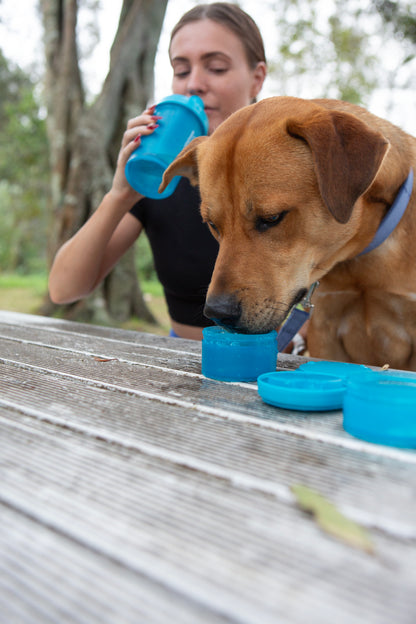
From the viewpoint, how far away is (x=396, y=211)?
85.7 inches

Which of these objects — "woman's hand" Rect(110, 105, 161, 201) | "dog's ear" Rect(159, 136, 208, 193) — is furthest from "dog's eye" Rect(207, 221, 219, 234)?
"woman's hand" Rect(110, 105, 161, 201)

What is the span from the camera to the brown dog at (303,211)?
182 cm

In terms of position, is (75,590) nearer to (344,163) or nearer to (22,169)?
(344,163)

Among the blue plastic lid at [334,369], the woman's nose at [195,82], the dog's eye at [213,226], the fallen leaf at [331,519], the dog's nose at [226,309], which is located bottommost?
the blue plastic lid at [334,369]

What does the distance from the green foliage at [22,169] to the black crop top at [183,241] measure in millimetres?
8182

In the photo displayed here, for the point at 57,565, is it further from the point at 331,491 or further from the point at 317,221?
the point at 317,221

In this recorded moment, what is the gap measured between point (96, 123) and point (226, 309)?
17.1 feet

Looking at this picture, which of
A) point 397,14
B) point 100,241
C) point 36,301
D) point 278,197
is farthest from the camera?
point 36,301

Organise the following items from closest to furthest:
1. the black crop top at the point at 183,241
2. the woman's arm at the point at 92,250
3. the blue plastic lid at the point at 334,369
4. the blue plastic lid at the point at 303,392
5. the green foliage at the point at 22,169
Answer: the blue plastic lid at the point at 303,392, the blue plastic lid at the point at 334,369, the woman's arm at the point at 92,250, the black crop top at the point at 183,241, the green foliage at the point at 22,169

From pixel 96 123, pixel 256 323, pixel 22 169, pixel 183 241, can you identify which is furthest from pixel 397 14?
pixel 22 169

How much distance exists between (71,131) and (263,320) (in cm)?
615

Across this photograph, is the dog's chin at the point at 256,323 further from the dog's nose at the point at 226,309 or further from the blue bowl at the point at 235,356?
the blue bowl at the point at 235,356

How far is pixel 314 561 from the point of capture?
649 mm

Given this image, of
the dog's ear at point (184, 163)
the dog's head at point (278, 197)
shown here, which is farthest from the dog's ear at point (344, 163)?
the dog's ear at point (184, 163)
